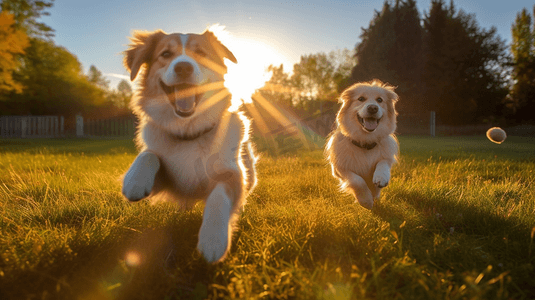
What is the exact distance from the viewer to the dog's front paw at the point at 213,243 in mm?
1809

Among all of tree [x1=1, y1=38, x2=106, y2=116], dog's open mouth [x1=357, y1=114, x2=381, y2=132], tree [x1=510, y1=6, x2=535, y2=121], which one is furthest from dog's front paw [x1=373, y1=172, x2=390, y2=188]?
tree [x1=510, y1=6, x2=535, y2=121]

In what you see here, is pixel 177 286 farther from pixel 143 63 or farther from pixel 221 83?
pixel 143 63

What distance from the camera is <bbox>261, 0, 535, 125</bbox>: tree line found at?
27.4 m

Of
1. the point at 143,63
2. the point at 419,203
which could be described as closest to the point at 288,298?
the point at 143,63

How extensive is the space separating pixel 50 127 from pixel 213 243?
27.9 metres

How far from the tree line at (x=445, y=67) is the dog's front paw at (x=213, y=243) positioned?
2567cm

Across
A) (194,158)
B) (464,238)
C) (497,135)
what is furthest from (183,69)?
(497,135)

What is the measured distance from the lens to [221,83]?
2.79m

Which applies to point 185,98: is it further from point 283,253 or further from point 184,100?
point 283,253

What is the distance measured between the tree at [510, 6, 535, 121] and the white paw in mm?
35438

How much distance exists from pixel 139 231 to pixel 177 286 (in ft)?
2.63

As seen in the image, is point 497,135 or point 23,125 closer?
point 497,135

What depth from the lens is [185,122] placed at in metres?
2.54

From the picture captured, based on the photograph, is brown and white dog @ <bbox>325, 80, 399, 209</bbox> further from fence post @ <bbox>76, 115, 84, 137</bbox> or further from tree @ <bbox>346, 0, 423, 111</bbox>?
fence post @ <bbox>76, 115, 84, 137</bbox>
